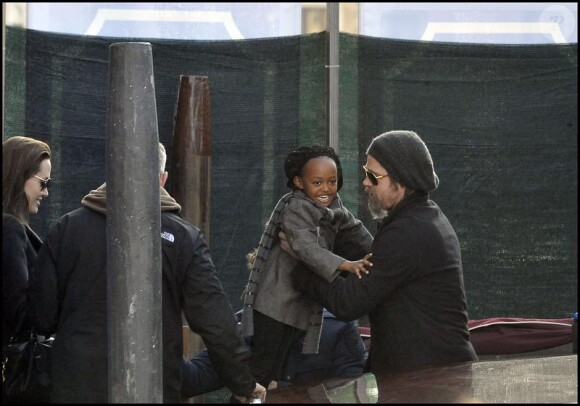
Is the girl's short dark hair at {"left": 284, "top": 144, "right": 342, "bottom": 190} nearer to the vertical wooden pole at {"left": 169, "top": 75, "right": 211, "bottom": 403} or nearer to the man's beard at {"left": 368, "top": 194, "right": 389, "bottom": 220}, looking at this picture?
the man's beard at {"left": 368, "top": 194, "right": 389, "bottom": 220}

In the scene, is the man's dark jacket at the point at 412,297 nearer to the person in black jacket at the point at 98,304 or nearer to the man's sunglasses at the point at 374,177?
the man's sunglasses at the point at 374,177

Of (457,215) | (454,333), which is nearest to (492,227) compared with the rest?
(457,215)

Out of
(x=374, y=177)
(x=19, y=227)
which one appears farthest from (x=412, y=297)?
(x=19, y=227)

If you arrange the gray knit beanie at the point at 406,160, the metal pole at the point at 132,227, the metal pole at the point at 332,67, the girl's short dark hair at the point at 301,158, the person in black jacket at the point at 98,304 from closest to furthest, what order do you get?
the metal pole at the point at 132,227
the person in black jacket at the point at 98,304
the gray knit beanie at the point at 406,160
the girl's short dark hair at the point at 301,158
the metal pole at the point at 332,67

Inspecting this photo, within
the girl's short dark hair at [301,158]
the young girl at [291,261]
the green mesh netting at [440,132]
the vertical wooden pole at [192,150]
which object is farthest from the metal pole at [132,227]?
the green mesh netting at [440,132]

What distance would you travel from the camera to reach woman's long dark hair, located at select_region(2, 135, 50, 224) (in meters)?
3.85

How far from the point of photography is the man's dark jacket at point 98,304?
10.6 feet

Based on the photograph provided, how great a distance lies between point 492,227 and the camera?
578 centimetres

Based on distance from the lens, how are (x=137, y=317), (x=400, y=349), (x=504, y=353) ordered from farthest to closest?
(x=504, y=353) → (x=400, y=349) → (x=137, y=317)

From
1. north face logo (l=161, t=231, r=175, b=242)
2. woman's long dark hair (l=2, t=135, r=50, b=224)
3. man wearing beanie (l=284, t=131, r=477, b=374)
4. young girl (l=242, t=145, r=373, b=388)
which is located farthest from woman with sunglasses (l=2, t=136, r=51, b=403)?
man wearing beanie (l=284, t=131, r=477, b=374)

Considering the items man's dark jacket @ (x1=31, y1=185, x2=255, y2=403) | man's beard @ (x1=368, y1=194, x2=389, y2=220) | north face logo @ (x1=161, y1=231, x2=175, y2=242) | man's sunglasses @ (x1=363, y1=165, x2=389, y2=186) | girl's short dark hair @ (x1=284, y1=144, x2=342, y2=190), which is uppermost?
girl's short dark hair @ (x1=284, y1=144, x2=342, y2=190)

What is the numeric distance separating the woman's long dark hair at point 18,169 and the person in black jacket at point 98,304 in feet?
1.82

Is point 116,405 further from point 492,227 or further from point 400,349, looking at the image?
point 492,227

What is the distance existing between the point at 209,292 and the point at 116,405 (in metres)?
1.35
